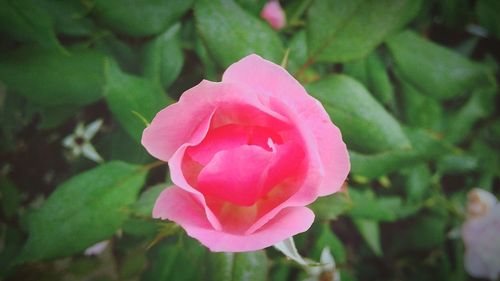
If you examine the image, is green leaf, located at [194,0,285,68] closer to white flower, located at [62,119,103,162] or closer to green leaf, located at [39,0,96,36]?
green leaf, located at [39,0,96,36]

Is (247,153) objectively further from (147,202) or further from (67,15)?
(67,15)

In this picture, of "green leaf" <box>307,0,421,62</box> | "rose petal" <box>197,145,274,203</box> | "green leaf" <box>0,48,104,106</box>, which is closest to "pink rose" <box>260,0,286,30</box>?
"green leaf" <box>307,0,421,62</box>

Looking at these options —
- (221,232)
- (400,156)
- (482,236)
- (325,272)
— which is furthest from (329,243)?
(221,232)

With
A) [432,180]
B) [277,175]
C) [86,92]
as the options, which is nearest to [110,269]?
[86,92]

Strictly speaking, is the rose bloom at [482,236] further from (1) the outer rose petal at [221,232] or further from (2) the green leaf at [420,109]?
(1) the outer rose petal at [221,232]

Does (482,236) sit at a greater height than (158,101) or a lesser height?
lesser

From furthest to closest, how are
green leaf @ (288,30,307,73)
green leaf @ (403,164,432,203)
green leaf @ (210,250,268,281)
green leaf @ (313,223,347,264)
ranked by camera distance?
green leaf @ (403,164,432,203) < green leaf @ (313,223,347,264) < green leaf @ (288,30,307,73) < green leaf @ (210,250,268,281)
